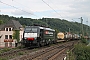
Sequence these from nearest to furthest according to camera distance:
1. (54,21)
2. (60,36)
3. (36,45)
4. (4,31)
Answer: (36,45)
(60,36)
(4,31)
(54,21)

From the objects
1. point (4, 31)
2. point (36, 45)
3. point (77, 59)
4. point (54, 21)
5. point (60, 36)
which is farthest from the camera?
point (54, 21)

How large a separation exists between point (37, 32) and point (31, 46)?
208 cm

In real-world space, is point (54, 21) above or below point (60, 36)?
above

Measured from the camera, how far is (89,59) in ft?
66.6

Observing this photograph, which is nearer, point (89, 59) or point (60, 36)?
point (89, 59)

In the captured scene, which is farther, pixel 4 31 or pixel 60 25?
pixel 60 25

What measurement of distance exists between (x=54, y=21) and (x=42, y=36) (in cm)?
→ 10167

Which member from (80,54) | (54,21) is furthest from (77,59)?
(54,21)

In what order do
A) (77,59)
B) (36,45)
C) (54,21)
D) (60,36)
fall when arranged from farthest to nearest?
(54,21) → (60,36) → (36,45) → (77,59)

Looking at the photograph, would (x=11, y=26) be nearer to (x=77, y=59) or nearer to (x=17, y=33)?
(x=17, y=33)

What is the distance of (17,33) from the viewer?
207 ft

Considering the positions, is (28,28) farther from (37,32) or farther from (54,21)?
(54,21)

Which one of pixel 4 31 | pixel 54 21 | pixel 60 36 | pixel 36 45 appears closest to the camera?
pixel 36 45

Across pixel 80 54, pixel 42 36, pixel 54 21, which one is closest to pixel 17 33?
pixel 42 36
